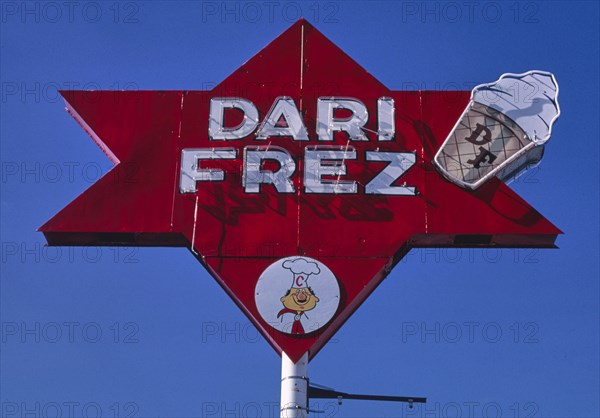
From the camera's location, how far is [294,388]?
1471cm

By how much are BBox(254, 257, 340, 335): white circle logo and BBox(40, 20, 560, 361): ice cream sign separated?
0.01m

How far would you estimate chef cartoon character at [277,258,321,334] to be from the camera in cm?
1506

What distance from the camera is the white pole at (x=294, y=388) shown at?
1458 cm

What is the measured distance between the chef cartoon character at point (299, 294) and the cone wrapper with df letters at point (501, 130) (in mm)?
2433

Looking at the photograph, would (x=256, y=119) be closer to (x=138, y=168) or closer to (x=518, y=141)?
(x=138, y=168)

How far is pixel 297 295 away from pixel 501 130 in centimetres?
393

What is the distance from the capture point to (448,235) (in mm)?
15812

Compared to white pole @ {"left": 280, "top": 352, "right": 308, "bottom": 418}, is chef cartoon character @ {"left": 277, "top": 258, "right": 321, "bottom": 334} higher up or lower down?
higher up

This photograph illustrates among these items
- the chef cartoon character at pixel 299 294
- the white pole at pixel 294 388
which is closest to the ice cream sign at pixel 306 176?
the chef cartoon character at pixel 299 294

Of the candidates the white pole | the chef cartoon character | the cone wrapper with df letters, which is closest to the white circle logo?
the chef cartoon character

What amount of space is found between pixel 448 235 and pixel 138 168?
4457mm

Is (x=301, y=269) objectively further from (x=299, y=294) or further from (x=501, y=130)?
(x=501, y=130)

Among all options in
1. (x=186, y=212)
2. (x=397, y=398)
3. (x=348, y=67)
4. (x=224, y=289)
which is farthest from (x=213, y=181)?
(x=397, y=398)

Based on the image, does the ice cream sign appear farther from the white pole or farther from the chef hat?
the white pole
